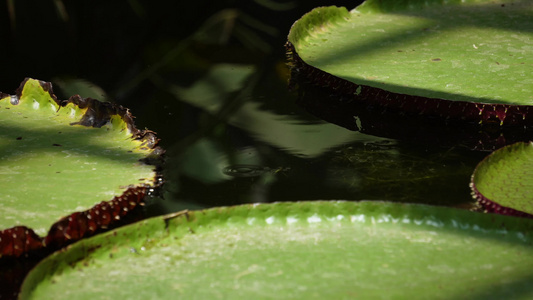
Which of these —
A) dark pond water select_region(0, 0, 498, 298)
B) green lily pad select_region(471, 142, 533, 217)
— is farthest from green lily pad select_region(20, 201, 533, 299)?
dark pond water select_region(0, 0, 498, 298)

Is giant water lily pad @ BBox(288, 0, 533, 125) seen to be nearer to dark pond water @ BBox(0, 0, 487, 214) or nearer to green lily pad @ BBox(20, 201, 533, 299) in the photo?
dark pond water @ BBox(0, 0, 487, 214)

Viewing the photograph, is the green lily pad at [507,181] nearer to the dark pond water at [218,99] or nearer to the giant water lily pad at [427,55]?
the dark pond water at [218,99]

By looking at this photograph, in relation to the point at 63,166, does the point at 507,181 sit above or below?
below

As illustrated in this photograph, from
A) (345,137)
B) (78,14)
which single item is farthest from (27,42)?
(345,137)

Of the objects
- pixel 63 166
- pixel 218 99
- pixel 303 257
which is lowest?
pixel 303 257

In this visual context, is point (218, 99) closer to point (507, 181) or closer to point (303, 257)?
point (507, 181)

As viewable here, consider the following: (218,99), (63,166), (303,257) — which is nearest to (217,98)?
(218,99)

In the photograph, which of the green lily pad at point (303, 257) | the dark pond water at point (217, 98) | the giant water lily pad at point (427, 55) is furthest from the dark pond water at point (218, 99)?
the green lily pad at point (303, 257)
